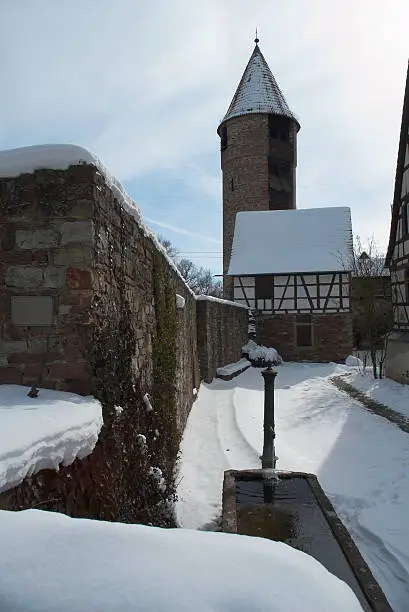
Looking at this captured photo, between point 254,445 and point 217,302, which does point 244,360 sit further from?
point 254,445

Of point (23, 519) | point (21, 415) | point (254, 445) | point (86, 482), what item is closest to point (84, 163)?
point (21, 415)

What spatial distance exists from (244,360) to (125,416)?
14.9m

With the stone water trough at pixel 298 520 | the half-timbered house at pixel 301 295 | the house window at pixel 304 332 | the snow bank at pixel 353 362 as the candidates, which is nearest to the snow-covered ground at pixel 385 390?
the snow bank at pixel 353 362

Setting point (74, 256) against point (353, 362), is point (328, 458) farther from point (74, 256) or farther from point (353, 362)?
point (353, 362)

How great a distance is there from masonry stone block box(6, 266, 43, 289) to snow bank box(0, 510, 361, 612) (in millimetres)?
2027

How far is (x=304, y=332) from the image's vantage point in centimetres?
2103

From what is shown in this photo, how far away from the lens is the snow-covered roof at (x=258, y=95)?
88.0 feet

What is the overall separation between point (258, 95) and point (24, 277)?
2693 cm

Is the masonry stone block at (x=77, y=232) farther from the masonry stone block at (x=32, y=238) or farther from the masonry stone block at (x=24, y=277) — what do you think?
the masonry stone block at (x=24, y=277)

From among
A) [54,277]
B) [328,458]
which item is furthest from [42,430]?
[328,458]

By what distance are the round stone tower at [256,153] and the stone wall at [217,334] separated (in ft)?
27.4

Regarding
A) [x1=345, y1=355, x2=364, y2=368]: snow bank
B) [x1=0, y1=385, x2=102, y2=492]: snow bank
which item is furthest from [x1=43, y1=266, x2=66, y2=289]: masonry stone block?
[x1=345, y1=355, x2=364, y2=368]: snow bank

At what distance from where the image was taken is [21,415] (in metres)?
2.43

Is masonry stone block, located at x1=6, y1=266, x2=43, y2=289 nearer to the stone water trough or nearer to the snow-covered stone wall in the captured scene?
the snow-covered stone wall
